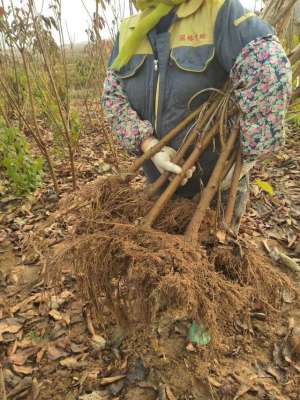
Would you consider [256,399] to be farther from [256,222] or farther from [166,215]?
[256,222]

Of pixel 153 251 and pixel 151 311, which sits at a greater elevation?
pixel 153 251

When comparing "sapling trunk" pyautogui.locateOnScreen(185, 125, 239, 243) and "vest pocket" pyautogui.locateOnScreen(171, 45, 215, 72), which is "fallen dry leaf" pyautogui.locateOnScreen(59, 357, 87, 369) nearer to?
"sapling trunk" pyautogui.locateOnScreen(185, 125, 239, 243)

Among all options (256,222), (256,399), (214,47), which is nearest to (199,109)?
(214,47)

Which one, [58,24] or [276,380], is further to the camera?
[58,24]

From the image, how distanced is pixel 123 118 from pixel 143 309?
80cm

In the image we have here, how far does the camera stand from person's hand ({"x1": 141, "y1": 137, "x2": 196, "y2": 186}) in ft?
4.43

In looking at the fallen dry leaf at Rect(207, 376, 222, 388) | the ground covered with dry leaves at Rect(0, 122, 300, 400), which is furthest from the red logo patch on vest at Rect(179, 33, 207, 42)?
the fallen dry leaf at Rect(207, 376, 222, 388)

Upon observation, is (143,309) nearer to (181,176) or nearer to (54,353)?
(181,176)

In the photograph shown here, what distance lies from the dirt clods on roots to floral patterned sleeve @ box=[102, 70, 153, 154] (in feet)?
0.74

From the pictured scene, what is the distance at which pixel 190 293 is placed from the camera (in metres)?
1.00

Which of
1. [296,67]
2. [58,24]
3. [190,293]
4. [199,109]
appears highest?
[58,24]

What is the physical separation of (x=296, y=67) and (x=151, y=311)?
1.18 metres

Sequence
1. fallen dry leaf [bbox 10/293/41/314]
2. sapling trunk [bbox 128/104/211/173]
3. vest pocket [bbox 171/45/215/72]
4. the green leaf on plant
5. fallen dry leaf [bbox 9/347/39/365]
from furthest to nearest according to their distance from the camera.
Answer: fallen dry leaf [bbox 10/293/41/314]
fallen dry leaf [bbox 9/347/39/365]
the green leaf on plant
sapling trunk [bbox 128/104/211/173]
vest pocket [bbox 171/45/215/72]

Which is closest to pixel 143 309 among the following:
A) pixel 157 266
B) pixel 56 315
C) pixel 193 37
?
pixel 157 266
